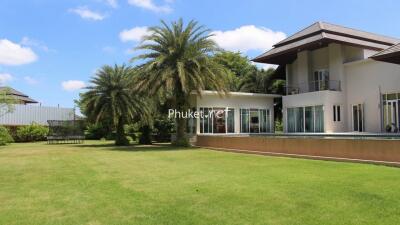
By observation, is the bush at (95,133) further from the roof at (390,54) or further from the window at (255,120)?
the roof at (390,54)

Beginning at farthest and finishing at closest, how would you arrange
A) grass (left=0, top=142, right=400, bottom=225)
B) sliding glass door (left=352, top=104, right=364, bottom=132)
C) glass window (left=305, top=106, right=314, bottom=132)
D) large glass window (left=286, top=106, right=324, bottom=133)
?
glass window (left=305, top=106, right=314, bottom=132)
large glass window (left=286, top=106, right=324, bottom=133)
sliding glass door (left=352, top=104, right=364, bottom=132)
grass (left=0, top=142, right=400, bottom=225)

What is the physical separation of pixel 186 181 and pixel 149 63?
17.7m

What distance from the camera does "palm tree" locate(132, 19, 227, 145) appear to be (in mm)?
27234

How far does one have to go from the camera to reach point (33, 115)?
44.8 meters

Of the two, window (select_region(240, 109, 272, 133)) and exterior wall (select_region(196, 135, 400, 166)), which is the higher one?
window (select_region(240, 109, 272, 133))

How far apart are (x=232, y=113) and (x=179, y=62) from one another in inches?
347

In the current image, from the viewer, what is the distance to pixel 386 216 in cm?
709

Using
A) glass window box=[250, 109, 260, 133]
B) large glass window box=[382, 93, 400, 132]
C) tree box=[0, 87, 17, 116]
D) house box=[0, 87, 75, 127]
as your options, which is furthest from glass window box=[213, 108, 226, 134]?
house box=[0, 87, 75, 127]

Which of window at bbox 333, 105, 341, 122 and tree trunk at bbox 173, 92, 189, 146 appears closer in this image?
tree trunk at bbox 173, 92, 189, 146

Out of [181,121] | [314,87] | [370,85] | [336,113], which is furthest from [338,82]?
[181,121]

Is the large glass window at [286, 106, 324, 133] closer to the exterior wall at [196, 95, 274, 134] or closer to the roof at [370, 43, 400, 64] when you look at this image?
the exterior wall at [196, 95, 274, 134]

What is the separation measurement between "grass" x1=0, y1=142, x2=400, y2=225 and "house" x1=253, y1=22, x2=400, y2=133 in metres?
15.8

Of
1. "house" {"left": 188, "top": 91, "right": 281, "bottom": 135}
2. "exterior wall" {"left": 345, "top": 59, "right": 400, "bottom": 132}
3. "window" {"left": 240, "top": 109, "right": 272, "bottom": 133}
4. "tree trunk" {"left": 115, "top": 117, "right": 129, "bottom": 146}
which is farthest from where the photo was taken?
"window" {"left": 240, "top": 109, "right": 272, "bottom": 133}

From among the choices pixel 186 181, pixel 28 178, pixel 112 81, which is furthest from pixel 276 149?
pixel 112 81
